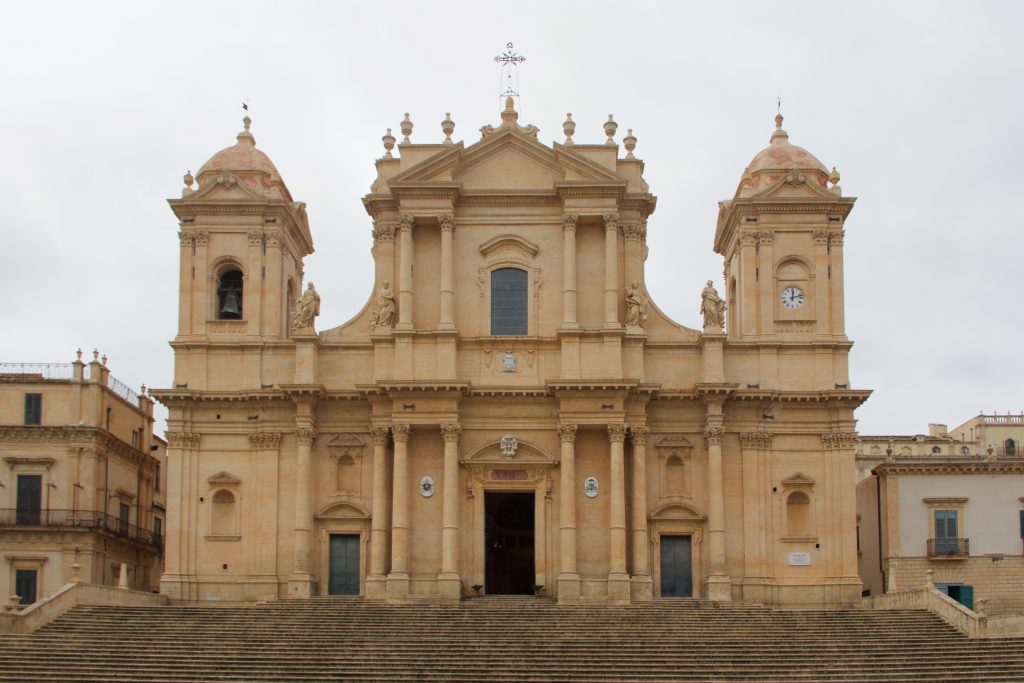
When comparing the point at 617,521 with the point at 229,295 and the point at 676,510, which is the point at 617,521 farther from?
the point at 229,295

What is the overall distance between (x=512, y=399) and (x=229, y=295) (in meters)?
10.3

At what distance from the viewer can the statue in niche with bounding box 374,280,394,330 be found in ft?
158

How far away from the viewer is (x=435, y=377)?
1854 inches

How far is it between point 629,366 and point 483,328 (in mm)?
4893

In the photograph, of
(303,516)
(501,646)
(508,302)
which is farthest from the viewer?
(508,302)

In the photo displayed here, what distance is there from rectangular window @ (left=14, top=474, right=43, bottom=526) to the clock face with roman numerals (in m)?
27.3

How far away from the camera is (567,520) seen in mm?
46188

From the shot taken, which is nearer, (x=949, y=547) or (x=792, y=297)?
(x=792, y=297)

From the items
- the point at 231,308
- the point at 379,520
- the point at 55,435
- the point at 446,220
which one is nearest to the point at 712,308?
the point at 446,220

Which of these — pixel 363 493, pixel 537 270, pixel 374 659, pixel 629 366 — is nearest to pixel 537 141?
pixel 537 270

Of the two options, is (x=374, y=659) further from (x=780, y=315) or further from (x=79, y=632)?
(x=780, y=315)

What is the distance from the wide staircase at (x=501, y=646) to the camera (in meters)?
36.8

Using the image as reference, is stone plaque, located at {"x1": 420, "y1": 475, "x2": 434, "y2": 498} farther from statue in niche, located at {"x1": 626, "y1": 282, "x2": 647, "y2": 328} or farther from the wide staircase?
statue in niche, located at {"x1": 626, "y1": 282, "x2": 647, "y2": 328}

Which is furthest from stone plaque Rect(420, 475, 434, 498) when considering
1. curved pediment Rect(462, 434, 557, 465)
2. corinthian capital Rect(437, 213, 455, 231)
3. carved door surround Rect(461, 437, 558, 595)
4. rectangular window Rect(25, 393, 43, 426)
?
rectangular window Rect(25, 393, 43, 426)
